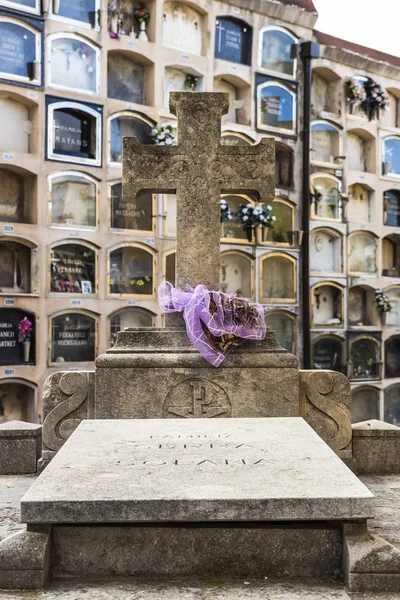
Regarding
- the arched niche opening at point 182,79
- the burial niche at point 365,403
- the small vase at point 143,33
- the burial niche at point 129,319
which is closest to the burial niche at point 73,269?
the burial niche at point 129,319

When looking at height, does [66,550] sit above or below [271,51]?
below

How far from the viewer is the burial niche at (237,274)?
13227 mm

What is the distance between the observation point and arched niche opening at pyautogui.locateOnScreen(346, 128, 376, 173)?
50.6 ft

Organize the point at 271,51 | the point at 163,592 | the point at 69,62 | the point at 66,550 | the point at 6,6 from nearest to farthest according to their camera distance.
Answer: the point at 163,592 → the point at 66,550 → the point at 6,6 → the point at 69,62 → the point at 271,51

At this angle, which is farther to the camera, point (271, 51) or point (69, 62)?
point (271, 51)

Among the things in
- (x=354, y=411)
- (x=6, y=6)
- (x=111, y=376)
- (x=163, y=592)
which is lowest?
(x=354, y=411)

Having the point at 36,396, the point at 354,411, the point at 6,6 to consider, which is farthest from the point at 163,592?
the point at 354,411

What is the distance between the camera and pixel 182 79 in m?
13.2

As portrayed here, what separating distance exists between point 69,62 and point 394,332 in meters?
8.70

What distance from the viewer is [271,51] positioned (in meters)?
14.1

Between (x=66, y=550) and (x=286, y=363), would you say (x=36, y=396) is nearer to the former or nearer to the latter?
(x=286, y=363)

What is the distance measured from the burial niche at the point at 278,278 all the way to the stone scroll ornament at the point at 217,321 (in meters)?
9.30

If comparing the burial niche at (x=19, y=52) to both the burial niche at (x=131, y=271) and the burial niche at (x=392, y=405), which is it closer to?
the burial niche at (x=131, y=271)

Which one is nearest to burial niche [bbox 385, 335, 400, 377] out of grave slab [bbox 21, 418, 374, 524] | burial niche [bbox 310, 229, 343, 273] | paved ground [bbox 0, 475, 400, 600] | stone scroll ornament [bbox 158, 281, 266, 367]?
burial niche [bbox 310, 229, 343, 273]
